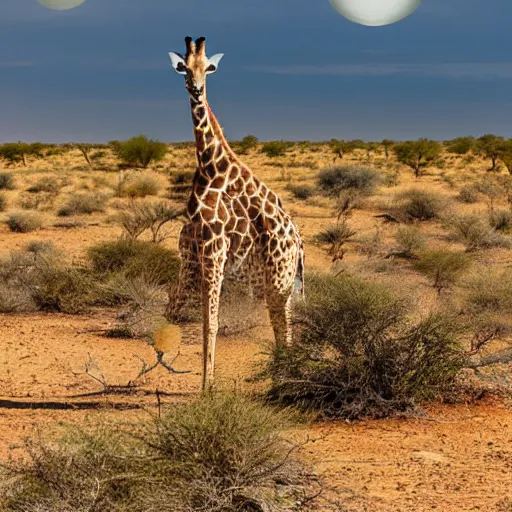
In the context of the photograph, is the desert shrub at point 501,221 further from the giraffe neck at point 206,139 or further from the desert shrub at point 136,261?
the giraffe neck at point 206,139

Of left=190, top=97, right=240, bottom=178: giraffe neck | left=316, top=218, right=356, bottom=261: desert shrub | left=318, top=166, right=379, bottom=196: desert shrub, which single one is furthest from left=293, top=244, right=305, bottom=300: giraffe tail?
left=318, top=166, right=379, bottom=196: desert shrub

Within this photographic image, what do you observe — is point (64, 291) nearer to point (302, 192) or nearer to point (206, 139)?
point (206, 139)

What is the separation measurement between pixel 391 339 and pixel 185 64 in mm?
3075

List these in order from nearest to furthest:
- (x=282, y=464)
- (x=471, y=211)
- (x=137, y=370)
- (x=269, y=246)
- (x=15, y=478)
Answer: (x=15, y=478) < (x=282, y=464) < (x=269, y=246) < (x=137, y=370) < (x=471, y=211)

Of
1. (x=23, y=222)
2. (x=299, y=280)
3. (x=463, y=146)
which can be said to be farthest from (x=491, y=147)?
(x=299, y=280)

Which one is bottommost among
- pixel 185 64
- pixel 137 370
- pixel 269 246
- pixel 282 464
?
pixel 137 370

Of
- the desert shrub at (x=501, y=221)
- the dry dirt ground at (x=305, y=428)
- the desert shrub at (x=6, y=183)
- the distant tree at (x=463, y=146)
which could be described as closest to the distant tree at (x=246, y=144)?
the distant tree at (x=463, y=146)

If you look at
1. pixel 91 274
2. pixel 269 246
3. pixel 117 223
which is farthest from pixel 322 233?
pixel 269 246

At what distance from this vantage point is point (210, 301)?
22.7 ft

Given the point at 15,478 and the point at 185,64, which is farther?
the point at 185,64

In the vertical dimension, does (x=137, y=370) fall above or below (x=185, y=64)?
below

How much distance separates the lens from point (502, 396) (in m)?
7.64

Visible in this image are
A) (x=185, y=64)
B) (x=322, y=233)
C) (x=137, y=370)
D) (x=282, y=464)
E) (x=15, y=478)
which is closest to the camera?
(x=15, y=478)

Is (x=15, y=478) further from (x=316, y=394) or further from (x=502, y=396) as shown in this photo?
(x=502, y=396)
